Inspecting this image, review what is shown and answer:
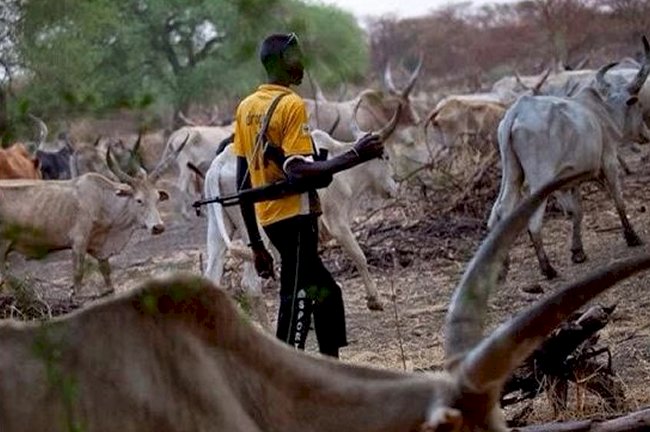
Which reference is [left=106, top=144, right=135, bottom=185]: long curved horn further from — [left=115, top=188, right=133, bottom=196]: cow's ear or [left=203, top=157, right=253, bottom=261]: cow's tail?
[left=203, top=157, right=253, bottom=261]: cow's tail

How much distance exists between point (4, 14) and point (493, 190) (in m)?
9.51

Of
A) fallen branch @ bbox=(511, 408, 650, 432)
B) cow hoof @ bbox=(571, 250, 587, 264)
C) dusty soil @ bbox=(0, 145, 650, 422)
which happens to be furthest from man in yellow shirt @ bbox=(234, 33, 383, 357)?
cow hoof @ bbox=(571, 250, 587, 264)

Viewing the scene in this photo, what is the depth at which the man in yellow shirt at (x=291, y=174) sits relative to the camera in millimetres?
6441

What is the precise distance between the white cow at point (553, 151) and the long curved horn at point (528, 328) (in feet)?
23.2

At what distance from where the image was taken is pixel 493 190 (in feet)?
46.6

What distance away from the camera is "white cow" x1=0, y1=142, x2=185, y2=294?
1305 cm

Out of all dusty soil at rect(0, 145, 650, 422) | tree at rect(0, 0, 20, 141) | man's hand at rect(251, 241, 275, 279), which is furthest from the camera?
dusty soil at rect(0, 145, 650, 422)

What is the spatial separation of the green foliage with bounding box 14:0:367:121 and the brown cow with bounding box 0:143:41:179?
2496 millimetres

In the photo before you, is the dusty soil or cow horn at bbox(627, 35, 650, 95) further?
cow horn at bbox(627, 35, 650, 95)

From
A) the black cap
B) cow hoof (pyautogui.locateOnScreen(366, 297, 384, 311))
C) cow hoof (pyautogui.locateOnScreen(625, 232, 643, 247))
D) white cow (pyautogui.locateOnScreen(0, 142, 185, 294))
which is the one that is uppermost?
the black cap

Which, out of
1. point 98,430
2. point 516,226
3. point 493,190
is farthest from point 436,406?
point 493,190

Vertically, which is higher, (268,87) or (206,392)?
(268,87)

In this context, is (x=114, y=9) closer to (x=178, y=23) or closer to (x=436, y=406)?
(x=178, y=23)

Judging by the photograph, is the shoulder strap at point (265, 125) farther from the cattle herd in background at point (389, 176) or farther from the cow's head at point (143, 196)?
the cow's head at point (143, 196)
